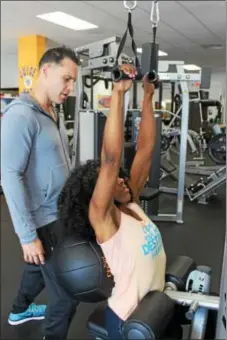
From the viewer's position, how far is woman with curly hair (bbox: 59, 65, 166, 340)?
113cm

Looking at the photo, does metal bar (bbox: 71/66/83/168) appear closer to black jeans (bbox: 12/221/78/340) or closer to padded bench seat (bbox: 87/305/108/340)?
black jeans (bbox: 12/221/78/340)

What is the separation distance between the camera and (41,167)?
61.9 inches

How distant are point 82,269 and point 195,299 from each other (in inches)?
16.1

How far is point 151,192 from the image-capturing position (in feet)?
5.83

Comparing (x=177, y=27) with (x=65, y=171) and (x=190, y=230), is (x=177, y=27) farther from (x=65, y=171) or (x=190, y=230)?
(x=65, y=171)

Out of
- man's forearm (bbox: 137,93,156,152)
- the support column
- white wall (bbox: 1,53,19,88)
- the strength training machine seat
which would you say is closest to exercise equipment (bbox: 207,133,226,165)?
the support column

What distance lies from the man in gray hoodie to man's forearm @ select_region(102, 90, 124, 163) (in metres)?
0.48

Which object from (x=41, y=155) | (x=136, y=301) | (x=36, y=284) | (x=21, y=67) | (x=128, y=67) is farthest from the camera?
(x=21, y=67)

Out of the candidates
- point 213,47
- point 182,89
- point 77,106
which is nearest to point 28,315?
point 77,106

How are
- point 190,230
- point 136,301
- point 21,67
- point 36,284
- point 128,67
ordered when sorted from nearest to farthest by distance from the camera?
point 128,67, point 136,301, point 36,284, point 190,230, point 21,67

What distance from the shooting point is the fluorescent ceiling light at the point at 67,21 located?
5.65m

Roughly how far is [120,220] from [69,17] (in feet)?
16.8

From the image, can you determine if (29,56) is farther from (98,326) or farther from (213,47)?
(98,326)

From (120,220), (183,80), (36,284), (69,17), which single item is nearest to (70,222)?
(120,220)
